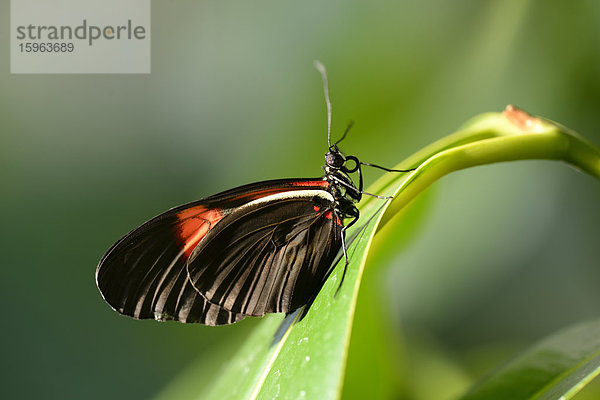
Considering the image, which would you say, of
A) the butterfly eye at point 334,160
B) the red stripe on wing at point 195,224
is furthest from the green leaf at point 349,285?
the red stripe on wing at point 195,224

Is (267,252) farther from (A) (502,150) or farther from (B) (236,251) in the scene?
(A) (502,150)

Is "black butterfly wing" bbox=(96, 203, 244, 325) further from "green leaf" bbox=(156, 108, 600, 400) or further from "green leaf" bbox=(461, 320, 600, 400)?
"green leaf" bbox=(461, 320, 600, 400)

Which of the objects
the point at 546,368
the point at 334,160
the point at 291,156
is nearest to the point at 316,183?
the point at 334,160

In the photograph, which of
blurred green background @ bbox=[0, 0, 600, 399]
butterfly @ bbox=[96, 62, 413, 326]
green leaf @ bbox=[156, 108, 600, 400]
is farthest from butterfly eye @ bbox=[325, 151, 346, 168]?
blurred green background @ bbox=[0, 0, 600, 399]

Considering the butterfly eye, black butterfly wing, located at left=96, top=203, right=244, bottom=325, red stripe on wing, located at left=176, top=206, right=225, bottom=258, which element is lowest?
black butterfly wing, located at left=96, top=203, right=244, bottom=325

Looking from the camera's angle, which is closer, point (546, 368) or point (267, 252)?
point (546, 368)

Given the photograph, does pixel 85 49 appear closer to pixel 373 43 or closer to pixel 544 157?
pixel 373 43

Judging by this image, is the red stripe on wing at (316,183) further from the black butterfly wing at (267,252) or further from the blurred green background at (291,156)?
the blurred green background at (291,156)
